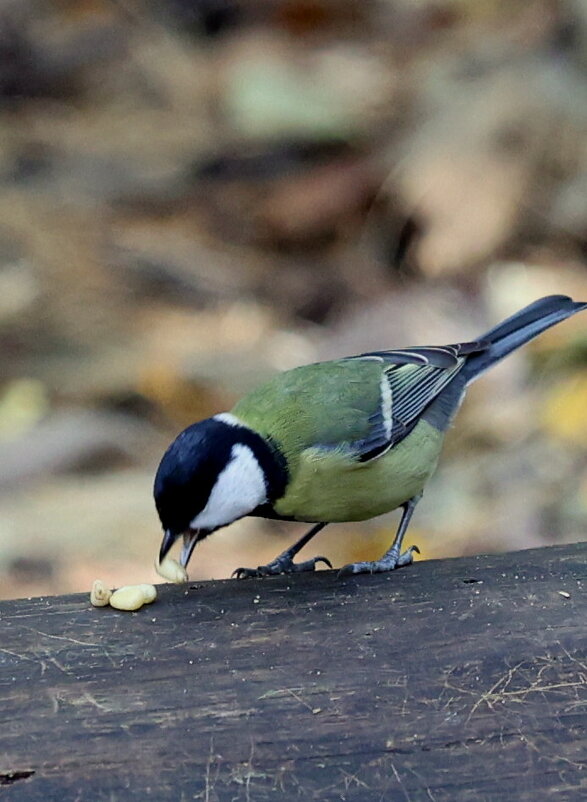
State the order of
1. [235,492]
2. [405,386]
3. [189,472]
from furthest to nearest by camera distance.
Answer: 1. [405,386]
2. [235,492]
3. [189,472]

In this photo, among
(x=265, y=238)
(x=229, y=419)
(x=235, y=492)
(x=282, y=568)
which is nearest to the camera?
(x=235, y=492)

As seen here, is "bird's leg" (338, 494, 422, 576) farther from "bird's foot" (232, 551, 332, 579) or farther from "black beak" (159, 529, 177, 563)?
"black beak" (159, 529, 177, 563)

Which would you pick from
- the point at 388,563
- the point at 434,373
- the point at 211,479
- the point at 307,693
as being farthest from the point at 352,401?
the point at 307,693

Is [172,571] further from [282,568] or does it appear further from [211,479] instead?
[282,568]

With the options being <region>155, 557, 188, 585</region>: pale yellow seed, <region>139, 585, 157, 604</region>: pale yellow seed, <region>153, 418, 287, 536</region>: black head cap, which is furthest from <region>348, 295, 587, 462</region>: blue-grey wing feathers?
<region>139, 585, 157, 604</region>: pale yellow seed

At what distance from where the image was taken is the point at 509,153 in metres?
4.67

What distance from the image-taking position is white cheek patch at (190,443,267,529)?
221cm

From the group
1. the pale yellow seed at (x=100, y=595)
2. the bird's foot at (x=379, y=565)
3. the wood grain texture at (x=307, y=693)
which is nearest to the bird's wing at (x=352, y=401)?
the bird's foot at (x=379, y=565)

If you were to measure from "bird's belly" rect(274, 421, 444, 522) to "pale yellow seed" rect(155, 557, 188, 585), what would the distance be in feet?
0.97

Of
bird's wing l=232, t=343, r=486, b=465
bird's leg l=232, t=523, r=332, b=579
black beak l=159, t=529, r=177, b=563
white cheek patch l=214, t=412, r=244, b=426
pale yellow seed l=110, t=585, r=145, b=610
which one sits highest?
white cheek patch l=214, t=412, r=244, b=426

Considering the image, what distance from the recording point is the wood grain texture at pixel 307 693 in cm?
149

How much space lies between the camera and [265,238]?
16.1 feet

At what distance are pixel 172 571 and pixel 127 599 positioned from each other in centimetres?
23

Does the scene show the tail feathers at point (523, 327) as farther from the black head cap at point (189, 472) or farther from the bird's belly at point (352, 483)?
the black head cap at point (189, 472)
